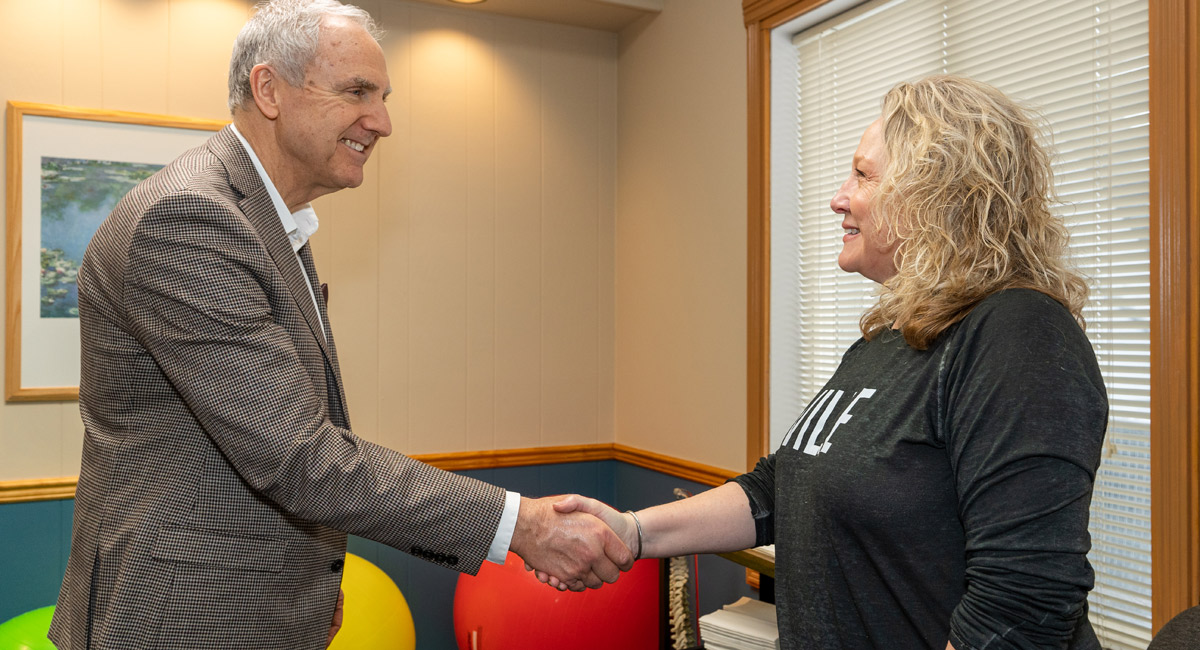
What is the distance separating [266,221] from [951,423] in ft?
3.64

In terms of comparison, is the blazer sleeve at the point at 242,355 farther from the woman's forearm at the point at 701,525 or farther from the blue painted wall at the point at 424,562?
the blue painted wall at the point at 424,562

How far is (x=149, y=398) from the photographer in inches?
55.1

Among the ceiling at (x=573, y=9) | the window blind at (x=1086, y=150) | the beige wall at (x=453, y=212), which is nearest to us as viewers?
the window blind at (x=1086, y=150)

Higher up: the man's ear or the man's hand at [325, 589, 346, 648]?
the man's ear

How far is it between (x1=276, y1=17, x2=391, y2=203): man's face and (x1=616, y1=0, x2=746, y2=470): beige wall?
5.43ft

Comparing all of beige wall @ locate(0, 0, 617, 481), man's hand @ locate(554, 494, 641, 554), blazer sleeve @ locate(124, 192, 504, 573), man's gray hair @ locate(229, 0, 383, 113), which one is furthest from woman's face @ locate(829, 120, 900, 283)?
beige wall @ locate(0, 0, 617, 481)

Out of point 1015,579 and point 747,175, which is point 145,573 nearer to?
point 1015,579

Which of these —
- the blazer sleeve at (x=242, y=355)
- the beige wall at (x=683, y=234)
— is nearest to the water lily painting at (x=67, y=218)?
the blazer sleeve at (x=242, y=355)

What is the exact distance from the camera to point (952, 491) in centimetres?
115

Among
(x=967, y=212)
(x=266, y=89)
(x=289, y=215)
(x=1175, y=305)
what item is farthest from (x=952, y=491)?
(x=266, y=89)

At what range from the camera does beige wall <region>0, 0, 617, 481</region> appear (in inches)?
121

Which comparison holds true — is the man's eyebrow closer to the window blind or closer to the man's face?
the man's face

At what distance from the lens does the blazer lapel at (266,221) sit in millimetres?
1476

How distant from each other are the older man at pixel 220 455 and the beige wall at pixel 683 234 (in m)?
1.77
